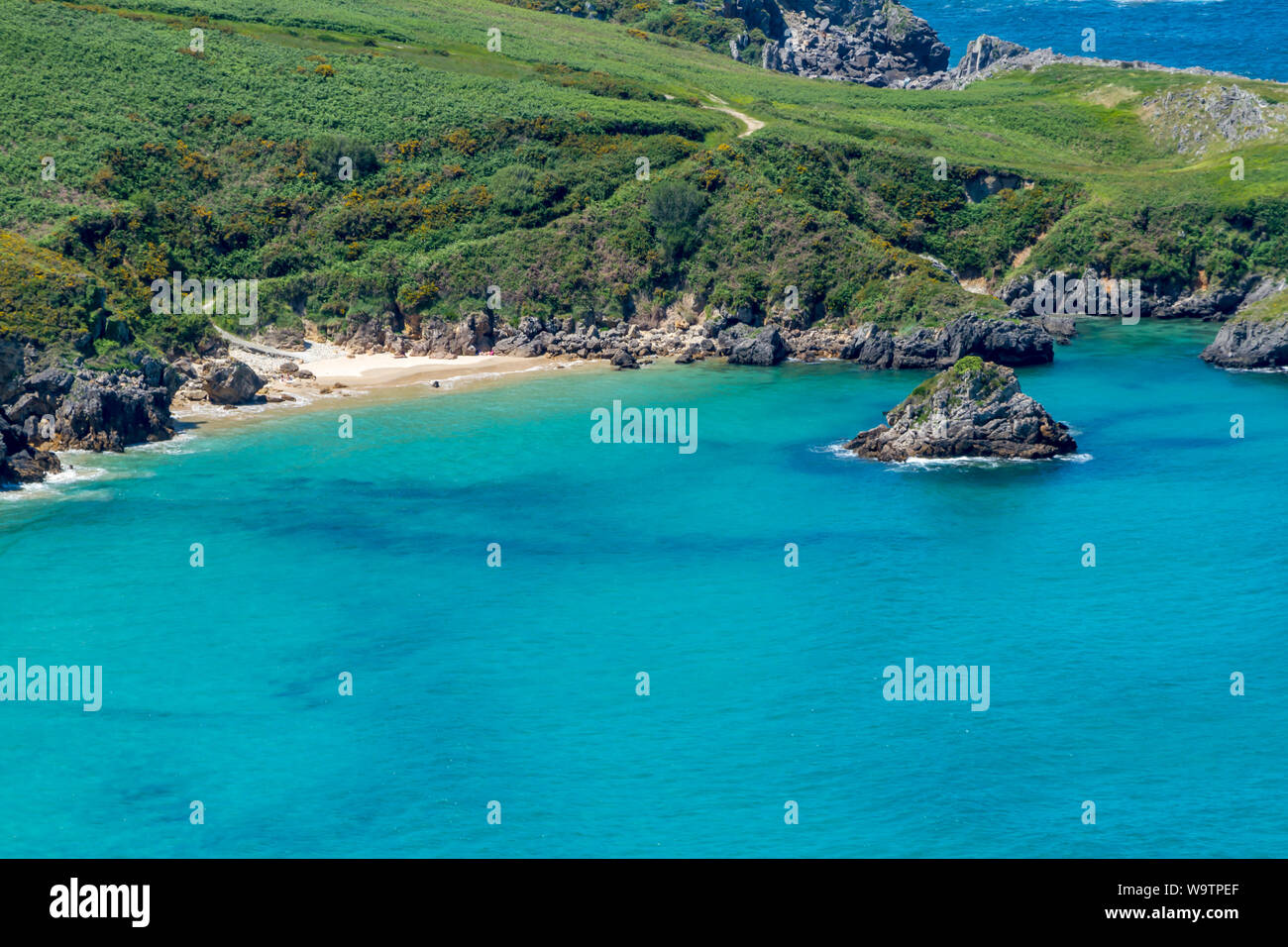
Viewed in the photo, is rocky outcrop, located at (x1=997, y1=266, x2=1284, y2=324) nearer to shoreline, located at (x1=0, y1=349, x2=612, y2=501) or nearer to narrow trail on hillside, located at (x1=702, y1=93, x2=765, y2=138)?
narrow trail on hillside, located at (x1=702, y1=93, x2=765, y2=138)

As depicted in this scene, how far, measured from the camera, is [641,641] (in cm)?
6475

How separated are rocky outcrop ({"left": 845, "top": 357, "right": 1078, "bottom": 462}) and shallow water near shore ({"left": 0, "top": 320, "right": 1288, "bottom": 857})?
1975 millimetres

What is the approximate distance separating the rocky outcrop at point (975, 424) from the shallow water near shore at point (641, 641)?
1.98 meters

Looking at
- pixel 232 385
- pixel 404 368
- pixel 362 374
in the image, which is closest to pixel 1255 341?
pixel 404 368

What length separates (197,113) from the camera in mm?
136750

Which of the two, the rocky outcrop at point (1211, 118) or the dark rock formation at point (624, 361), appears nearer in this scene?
the dark rock formation at point (624, 361)

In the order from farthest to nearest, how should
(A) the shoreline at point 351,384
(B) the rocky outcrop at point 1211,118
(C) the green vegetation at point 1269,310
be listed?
(B) the rocky outcrop at point 1211,118
(C) the green vegetation at point 1269,310
(A) the shoreline at point 351,384

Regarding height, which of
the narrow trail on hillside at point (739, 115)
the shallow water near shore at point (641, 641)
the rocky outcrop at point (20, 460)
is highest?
the narrow trail on hillside at point (739, 115)

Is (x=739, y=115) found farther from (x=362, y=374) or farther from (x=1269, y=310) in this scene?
(x=362, y=374)

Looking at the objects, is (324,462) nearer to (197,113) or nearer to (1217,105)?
(197,113)

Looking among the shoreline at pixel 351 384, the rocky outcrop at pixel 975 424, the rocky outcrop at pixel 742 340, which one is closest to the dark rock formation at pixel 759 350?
the rocky outcrop at pixel 742 340

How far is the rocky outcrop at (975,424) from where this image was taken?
90.2 m

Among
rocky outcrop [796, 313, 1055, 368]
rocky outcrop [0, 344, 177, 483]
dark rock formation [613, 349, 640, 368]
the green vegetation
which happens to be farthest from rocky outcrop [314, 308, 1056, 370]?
rocky outcrop [0, 344, 177, 483]

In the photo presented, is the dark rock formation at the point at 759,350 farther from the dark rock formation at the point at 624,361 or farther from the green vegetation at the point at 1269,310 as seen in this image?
the green vegetation at the point at 1269,310
